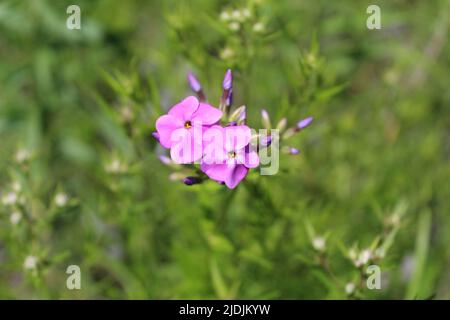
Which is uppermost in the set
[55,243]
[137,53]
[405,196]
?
[137,53]

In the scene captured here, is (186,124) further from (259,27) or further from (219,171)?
(259,27)

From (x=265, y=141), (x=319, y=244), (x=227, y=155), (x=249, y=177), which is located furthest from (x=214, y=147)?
(x=319, y=244)

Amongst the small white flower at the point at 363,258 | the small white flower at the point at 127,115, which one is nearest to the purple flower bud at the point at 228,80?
the small white flower at the point at 127,115

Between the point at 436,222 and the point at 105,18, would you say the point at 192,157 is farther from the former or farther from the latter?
the point at 105,18

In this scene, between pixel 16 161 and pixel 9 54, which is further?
pixel 9 54

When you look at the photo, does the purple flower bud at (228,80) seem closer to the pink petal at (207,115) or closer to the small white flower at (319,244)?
the pink petal at (207,115)
